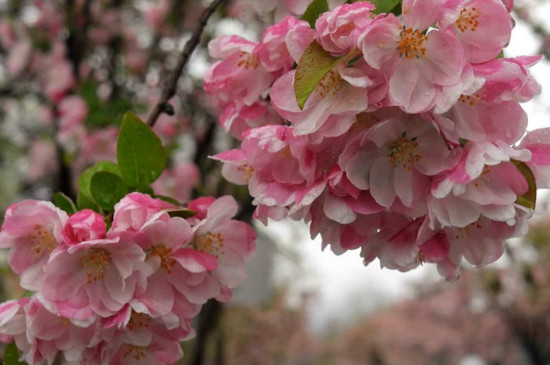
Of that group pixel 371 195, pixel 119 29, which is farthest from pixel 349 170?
pixel 119 29

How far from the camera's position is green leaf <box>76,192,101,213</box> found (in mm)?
661

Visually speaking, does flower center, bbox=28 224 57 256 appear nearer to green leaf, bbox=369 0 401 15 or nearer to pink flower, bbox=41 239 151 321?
pink flower, bbox=41 239 151 321

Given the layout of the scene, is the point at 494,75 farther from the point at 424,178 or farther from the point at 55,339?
the point at 55,339

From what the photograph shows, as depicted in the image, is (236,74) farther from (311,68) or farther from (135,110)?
(135,110)

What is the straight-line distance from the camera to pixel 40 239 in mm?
634

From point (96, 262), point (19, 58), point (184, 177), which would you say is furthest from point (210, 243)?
point (19, 58)

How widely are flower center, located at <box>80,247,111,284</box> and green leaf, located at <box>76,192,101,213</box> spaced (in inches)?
3.1

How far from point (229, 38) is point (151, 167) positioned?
17cm

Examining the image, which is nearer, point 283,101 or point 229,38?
point 283,101

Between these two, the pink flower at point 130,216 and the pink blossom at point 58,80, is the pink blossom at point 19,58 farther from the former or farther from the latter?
the pink flower at point 130,216

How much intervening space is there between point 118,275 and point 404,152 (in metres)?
0.30

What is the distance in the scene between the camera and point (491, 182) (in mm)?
498

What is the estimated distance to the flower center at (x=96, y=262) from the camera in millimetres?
576

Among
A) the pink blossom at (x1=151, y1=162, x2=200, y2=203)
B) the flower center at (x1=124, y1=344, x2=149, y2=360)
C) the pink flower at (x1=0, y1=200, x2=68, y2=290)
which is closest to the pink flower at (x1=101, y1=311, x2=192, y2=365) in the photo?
the flower center at (x1=124, y1=344, x2=149, y2=360)
